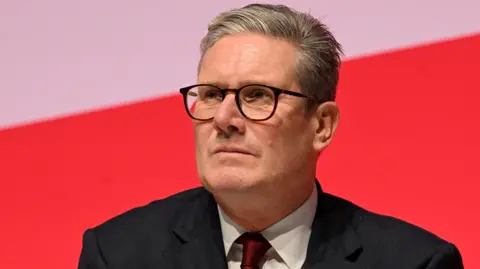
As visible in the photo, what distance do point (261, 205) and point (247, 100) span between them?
0.20 meters

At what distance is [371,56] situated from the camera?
2.41 metres

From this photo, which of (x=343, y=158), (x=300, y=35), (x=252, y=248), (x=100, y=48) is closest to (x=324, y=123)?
(x=300, y=35)

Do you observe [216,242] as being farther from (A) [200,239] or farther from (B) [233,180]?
(B) [233,180]

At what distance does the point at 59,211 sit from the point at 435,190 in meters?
0.97

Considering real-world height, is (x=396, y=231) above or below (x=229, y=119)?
below

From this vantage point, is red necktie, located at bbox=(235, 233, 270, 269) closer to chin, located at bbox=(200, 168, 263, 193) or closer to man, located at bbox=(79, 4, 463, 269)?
man, located at bbox=(79, 4, 463, 269)

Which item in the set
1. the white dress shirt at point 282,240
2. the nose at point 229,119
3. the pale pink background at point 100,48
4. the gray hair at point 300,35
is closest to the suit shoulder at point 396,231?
the white dress shirt at point 282,240

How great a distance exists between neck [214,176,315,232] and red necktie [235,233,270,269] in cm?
2

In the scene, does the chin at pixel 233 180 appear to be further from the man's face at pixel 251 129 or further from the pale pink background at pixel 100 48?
the pale pink background at pixel 100 48

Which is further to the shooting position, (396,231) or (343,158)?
(343,158)

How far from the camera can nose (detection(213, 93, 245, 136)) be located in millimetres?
1741

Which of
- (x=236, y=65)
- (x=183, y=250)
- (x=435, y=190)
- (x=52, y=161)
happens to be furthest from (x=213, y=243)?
(x=52, y=161)

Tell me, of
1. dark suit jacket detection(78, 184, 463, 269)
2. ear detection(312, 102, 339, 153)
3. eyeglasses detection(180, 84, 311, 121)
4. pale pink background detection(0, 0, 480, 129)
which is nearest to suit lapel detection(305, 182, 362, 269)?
dark suit jacket detection(78, 184, 463, 269)

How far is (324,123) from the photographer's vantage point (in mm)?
1903
